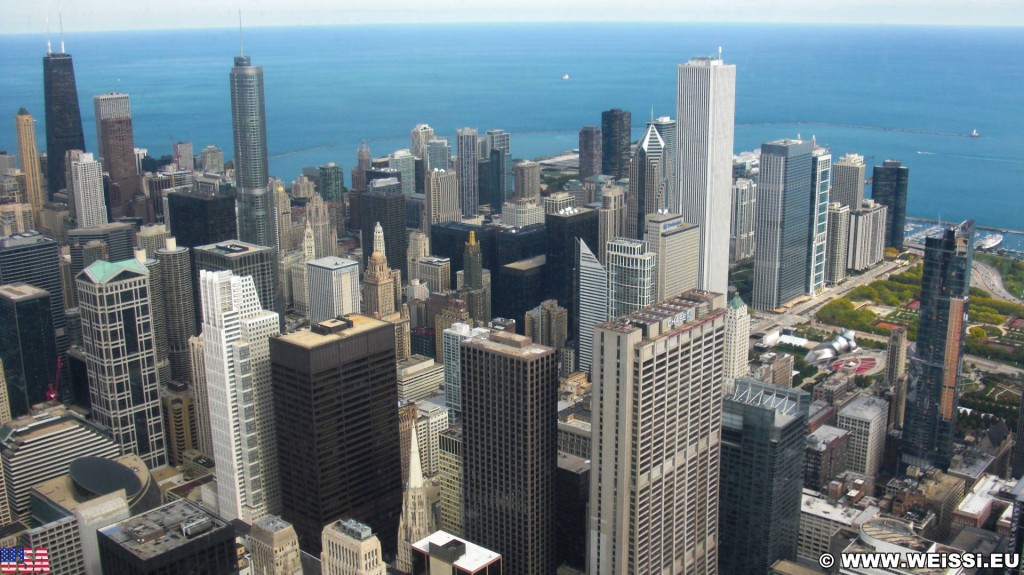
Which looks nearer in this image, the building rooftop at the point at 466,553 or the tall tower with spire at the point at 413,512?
the building rooftop at the point at 466,553

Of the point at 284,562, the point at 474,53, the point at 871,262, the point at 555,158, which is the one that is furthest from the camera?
the point at 474,53

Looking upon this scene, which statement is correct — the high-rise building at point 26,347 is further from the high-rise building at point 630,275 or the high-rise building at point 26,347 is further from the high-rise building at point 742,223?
the high-rise building at point 742,223

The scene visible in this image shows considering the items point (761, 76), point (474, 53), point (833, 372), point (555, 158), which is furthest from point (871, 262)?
point (474, 53)

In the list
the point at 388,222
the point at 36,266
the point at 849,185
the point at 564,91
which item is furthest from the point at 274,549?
the point at 564,91

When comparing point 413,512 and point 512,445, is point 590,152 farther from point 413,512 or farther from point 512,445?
point 512,445

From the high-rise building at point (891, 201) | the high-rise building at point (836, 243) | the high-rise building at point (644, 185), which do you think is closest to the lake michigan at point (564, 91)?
the high-rise building at point (891, 201)

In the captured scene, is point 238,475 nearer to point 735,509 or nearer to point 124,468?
point 124,468

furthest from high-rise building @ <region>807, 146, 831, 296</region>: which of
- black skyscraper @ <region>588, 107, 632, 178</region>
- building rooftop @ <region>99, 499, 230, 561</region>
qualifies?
building rooftop @ <region>99, 499, 230, 561</region>
